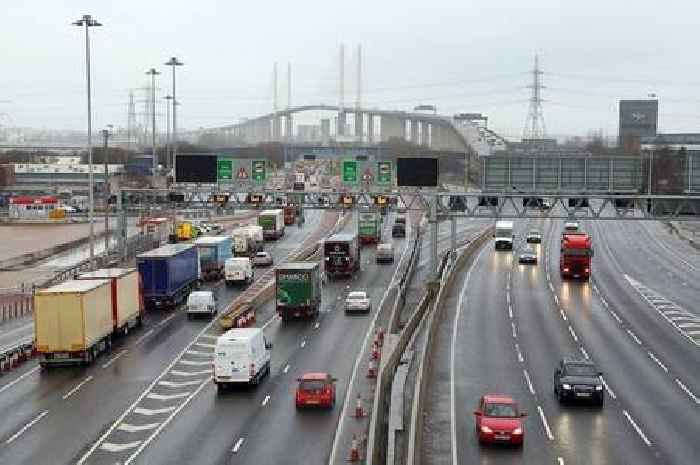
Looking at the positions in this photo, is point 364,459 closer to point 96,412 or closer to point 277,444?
point 277,444

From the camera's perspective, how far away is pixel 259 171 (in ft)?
206

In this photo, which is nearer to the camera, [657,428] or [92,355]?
[657,428]

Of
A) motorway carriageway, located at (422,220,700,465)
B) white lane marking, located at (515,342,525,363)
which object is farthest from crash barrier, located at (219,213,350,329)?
white lane marking, located at (515,342,525,363)

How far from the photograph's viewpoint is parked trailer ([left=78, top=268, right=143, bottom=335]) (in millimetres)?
41812

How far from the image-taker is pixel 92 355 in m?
38.2

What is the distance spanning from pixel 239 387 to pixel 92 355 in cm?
831

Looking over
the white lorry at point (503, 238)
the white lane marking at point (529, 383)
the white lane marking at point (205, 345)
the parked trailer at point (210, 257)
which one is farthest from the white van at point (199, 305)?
the white lorry at point (503, 238)

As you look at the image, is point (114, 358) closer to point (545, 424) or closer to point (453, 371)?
point (453, 371)

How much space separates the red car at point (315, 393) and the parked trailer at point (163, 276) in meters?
22.4

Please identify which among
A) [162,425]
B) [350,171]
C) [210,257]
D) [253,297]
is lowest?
[162,425]

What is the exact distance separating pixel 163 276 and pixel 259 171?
1378 centimetres

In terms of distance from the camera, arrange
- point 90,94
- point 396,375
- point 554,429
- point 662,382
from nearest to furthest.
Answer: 1. point 554,429
2. point 396,375
3. point 662,382
4. point 90,94

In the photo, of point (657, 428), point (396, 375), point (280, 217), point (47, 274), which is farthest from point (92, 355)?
point (280, 217)

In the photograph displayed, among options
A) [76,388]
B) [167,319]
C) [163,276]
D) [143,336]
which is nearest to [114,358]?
[143,336]
